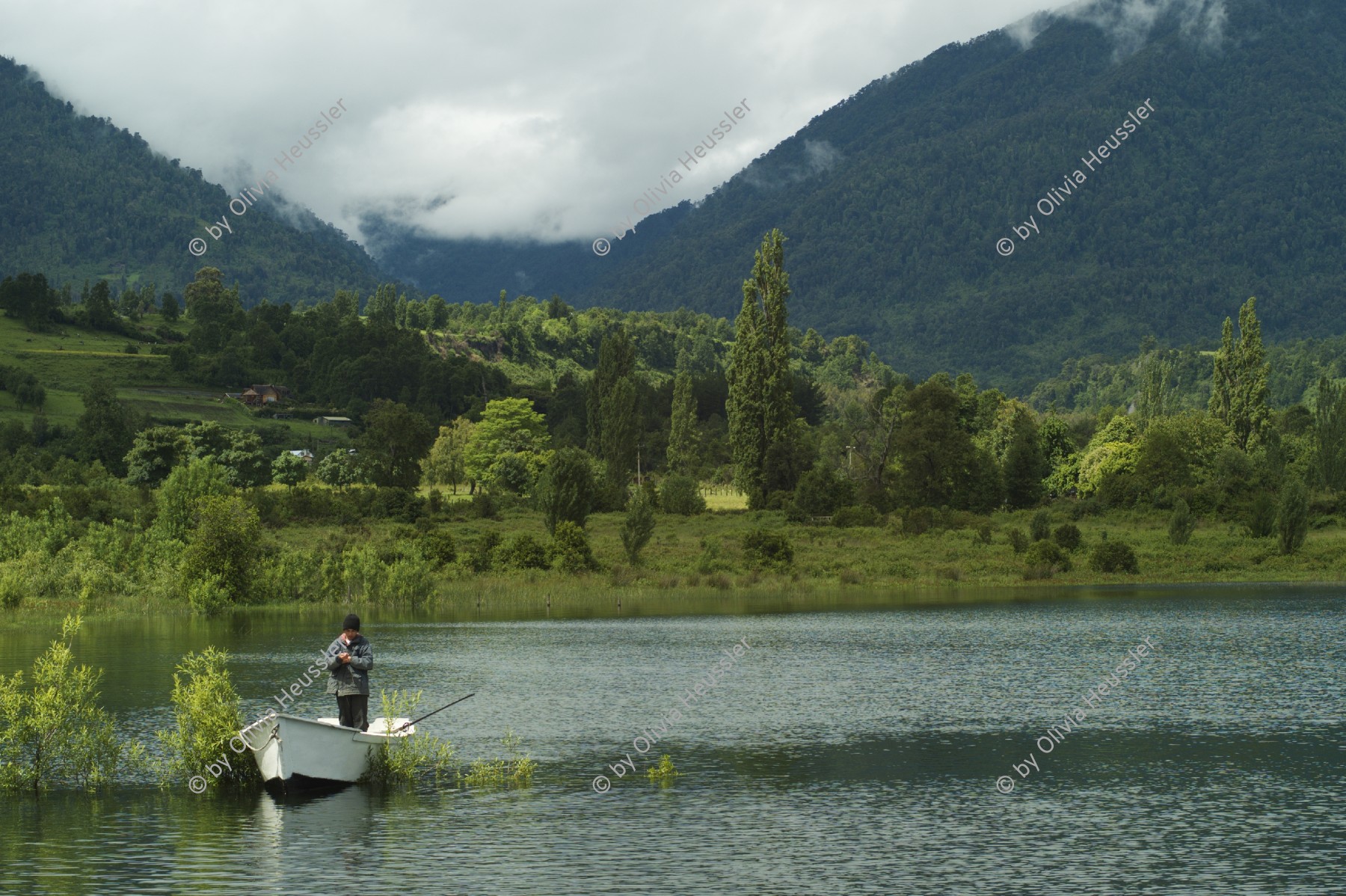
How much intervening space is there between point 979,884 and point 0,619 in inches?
2052

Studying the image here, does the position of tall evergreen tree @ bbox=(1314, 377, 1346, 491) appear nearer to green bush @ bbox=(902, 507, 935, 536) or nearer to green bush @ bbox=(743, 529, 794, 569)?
green bush @ bbox=(902, 507, 935, 536)

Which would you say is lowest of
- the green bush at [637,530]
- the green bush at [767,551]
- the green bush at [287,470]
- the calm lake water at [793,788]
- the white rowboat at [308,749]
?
the calm lake water at [793,788]

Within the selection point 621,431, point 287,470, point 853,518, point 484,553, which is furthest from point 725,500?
point 484,553

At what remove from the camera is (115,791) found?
1013 inches

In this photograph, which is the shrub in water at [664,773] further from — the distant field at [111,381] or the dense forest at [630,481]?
the distant field at [111,381]

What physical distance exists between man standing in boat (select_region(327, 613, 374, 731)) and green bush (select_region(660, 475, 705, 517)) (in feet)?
275

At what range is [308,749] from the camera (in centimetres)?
2478

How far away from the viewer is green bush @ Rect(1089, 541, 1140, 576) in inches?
3300

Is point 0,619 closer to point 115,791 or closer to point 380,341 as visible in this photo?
point 115,791

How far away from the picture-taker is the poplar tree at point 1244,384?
380 ft

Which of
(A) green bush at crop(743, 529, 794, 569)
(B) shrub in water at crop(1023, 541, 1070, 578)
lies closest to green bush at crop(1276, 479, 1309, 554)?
(B) shrub in water at crop(1023, 541, 1070, 578)

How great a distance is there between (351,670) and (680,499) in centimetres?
8695

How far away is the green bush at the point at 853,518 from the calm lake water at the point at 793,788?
50.3 m

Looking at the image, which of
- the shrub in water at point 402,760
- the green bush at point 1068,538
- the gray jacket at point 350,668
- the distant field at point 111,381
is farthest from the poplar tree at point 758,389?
the gray jacket at point 350,668
